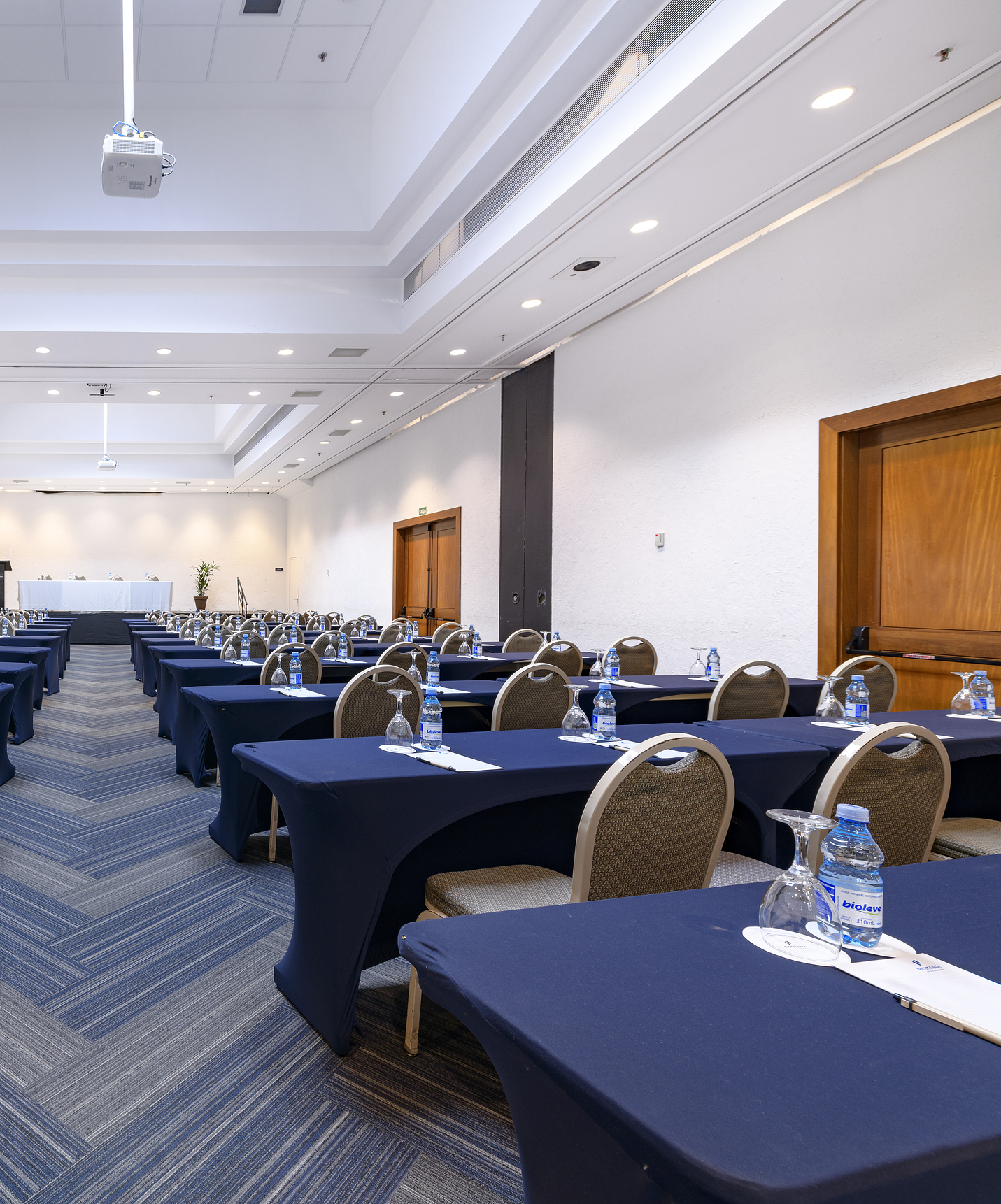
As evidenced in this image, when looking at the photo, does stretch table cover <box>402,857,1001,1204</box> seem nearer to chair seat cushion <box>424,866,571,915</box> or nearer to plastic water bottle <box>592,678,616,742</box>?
chair seat cushion <box>424,866,571,915</box>

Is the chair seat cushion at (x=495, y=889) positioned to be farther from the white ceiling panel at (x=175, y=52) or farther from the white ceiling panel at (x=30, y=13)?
the white ceiling panel at (x=30, y=13)

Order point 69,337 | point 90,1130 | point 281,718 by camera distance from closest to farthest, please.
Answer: point 90,1130, point 281,718, point 69,337

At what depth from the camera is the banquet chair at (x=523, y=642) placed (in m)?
6.48

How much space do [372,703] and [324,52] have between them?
597cm

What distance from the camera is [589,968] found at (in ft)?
3.31

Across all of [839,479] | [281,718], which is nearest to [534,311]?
[839,479]

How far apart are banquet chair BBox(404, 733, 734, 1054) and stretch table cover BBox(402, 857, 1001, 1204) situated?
0.31 m

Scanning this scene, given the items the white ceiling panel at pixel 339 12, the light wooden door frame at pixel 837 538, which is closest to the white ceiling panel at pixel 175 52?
the white ceiling panel at pixel 339 12

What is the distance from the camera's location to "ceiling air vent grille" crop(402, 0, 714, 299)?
4.23 meters

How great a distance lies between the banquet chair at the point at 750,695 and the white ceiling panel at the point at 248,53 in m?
6.07

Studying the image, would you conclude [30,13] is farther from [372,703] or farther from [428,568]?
[428,568]

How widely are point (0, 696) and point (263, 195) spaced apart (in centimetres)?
507

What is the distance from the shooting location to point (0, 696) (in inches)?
174

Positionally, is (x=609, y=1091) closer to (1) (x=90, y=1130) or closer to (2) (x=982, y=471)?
(1) (x=90, y=1130)
